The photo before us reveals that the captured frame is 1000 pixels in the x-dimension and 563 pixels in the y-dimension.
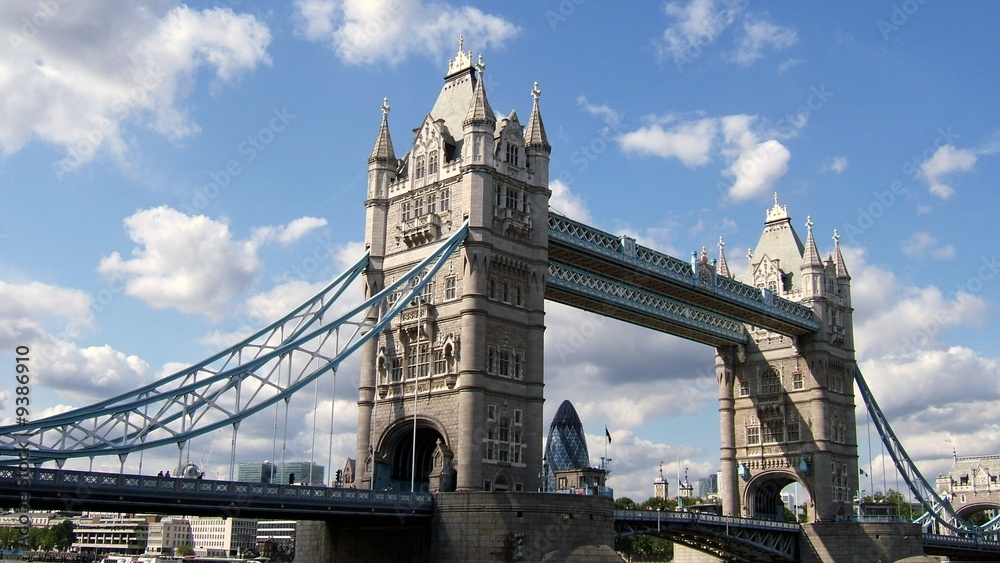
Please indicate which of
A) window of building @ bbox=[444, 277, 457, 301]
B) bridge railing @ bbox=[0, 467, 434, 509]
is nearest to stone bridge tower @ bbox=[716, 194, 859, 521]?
window of building @ bbox=[444, 277, 457, 301]

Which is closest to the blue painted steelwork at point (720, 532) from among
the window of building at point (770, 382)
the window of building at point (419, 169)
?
the window of building at point (770, 382)

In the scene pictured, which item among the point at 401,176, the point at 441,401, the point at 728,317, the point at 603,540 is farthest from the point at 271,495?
the point at 728,317

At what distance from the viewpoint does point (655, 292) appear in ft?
264

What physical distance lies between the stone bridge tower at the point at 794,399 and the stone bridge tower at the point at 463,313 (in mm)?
31643

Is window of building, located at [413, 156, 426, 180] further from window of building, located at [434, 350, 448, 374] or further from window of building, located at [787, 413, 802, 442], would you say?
window of building, located at [787, 413, 802, 442]

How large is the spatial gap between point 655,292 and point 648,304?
1.43m

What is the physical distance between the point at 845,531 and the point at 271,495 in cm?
5341

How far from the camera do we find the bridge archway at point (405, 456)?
62.7 metres

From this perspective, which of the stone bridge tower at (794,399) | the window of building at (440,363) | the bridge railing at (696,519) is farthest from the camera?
the stone bridge tower at (794,399)

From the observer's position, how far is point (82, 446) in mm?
45375

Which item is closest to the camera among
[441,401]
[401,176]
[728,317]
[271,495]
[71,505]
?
[71,505]

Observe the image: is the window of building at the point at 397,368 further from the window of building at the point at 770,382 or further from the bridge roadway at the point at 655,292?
the window of building at the point at 770,382

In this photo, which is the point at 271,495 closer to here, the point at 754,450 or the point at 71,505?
the point at 71,505

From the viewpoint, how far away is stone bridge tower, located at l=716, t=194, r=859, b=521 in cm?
8919
